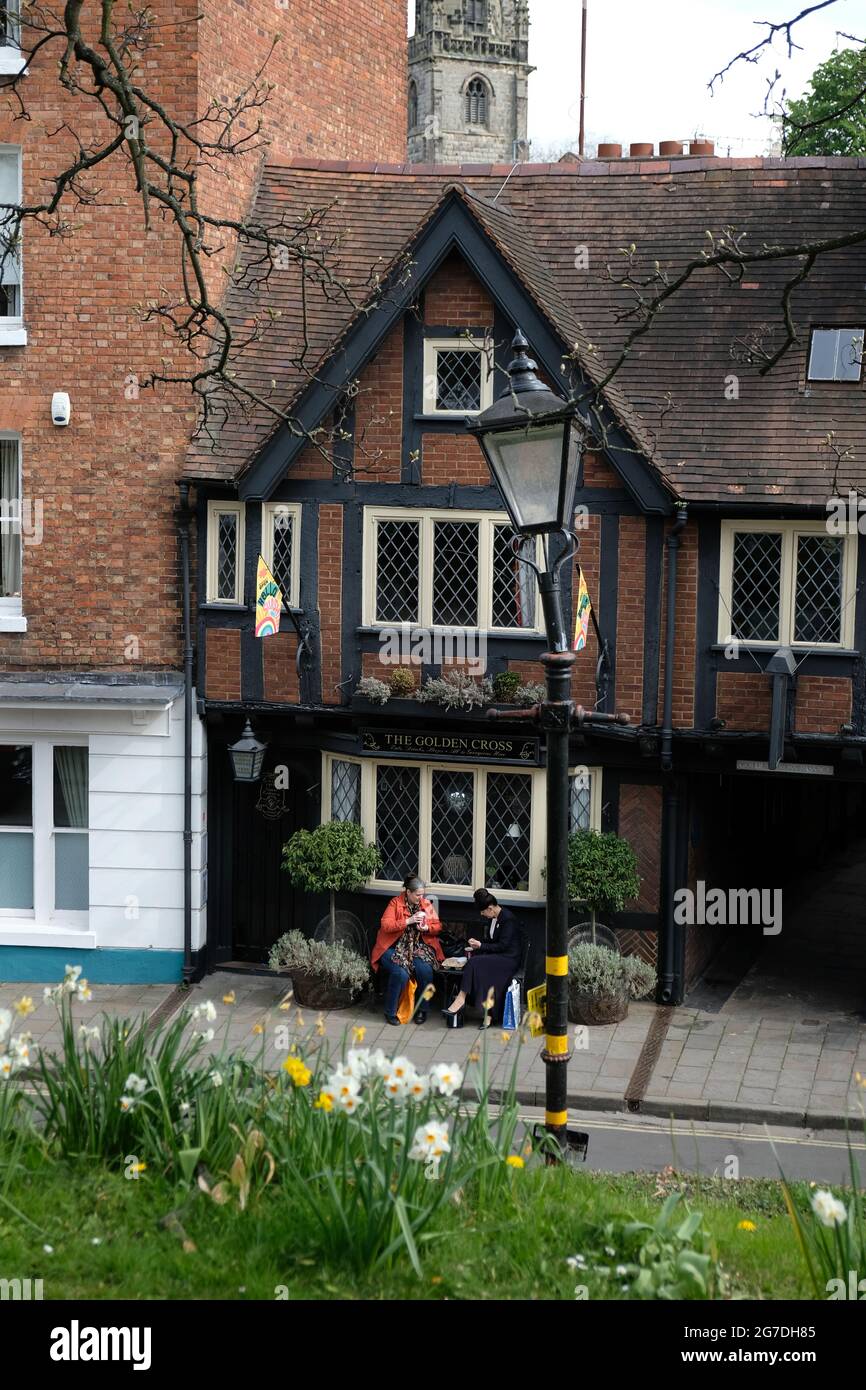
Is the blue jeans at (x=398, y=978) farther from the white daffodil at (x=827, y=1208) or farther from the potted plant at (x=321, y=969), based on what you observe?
the white daffodil at (x=827, y=1208)

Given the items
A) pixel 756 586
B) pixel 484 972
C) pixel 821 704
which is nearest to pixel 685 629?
pixel 756 586

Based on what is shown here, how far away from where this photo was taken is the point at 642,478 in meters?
15.2

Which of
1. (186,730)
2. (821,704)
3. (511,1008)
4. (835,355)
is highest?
(835,355)

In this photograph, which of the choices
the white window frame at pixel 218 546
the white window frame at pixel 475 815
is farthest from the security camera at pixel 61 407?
the white window frame at pixel 475 815

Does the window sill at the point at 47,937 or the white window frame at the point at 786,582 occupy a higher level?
the white window frame at the point at 786,582

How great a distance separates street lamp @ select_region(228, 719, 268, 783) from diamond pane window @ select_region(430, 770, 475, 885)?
1.84 m

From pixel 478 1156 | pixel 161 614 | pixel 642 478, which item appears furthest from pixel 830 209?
pixel 478 1156

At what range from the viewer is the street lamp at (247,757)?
16.1 meters

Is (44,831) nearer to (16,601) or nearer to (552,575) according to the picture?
(16,601)

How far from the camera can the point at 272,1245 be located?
6.69 metres

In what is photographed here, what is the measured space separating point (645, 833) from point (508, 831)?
1416 millimetres

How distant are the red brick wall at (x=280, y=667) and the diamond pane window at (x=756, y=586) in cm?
455

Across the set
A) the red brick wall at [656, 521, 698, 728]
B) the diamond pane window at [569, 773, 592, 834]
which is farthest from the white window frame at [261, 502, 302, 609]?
the red brick wall at [656, 521, 698, 728]

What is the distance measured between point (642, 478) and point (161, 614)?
5295mm
